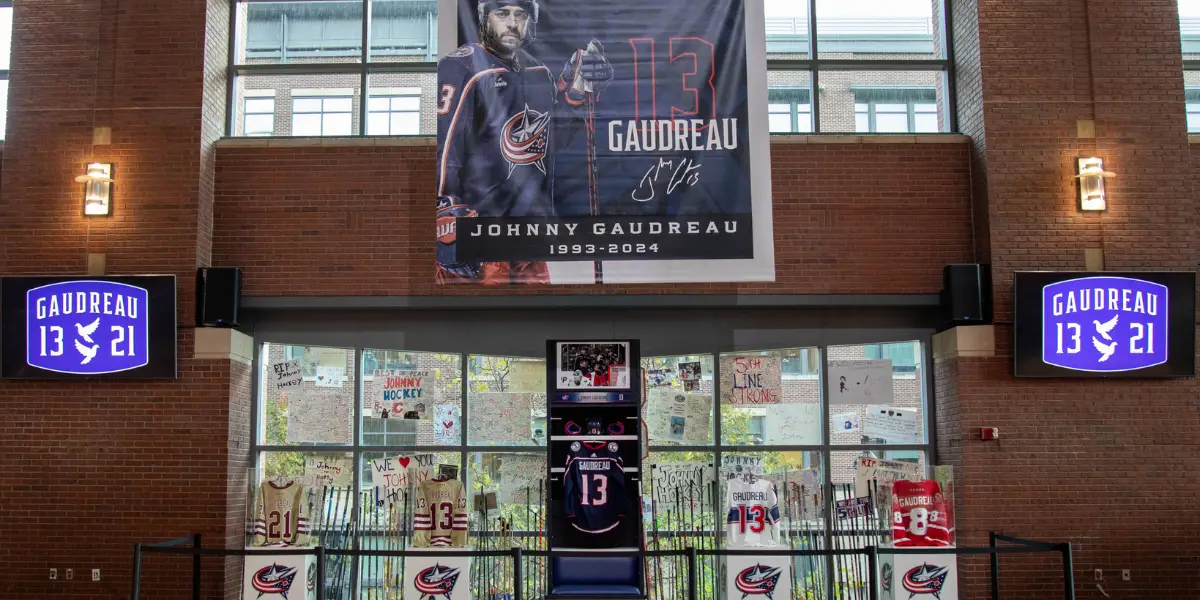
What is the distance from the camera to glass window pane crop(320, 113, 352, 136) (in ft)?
31.4

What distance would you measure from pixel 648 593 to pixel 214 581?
376cm

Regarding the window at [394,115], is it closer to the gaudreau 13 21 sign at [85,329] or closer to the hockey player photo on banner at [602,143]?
the hockey player photo on banner at [602,143]

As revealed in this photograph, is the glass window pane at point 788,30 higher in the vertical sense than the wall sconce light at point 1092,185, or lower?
higher

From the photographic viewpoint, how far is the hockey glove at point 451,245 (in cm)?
847

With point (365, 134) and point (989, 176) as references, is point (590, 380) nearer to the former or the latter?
point (365, 134)

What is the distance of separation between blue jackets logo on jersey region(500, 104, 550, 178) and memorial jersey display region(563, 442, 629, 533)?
8.21 feet

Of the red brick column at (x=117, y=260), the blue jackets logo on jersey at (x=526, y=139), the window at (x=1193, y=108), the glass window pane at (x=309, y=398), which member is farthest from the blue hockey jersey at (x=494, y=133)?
the window at (x=1193, y=108)

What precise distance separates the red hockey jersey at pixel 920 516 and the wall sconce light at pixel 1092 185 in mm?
2865

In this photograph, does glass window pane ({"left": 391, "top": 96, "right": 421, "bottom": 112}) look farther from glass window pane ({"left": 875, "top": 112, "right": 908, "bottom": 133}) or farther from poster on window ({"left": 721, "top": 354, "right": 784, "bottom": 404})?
glass window pane ({"left": 875, "top": 112, "right": 908, "bottom": 133})

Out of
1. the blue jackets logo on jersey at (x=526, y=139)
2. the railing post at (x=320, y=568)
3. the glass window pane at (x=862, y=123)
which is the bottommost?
the railing post at (x=320, y=568)

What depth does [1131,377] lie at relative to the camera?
8.68 m

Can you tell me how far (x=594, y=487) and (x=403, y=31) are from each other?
15.8 ft

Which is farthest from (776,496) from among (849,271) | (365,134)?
(365,134)
